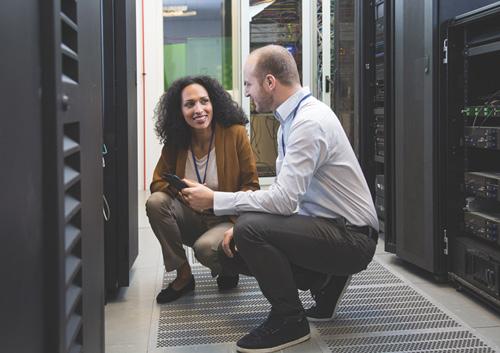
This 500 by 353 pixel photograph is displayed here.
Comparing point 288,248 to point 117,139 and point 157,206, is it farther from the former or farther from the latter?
point 117,139

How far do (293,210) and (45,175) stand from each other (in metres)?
1.47

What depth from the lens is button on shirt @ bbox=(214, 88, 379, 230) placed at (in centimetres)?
207

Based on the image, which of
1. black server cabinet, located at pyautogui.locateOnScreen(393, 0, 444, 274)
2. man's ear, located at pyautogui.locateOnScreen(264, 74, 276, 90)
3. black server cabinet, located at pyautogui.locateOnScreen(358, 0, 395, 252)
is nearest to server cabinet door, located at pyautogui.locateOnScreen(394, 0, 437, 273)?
black server cabinet, located at pyautogui.locateOnScreen(393, 0, 444, 274)

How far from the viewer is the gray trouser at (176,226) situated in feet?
8.59

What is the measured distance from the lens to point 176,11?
6.64m

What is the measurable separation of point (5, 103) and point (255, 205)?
158 centimetres

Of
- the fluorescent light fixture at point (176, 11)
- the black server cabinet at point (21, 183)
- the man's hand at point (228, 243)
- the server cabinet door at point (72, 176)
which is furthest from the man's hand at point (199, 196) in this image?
the fluorescent light fixture at point (176, 11)

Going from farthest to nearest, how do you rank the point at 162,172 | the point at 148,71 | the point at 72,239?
the point at 148,71, the point at 162,172, the point at 72,239

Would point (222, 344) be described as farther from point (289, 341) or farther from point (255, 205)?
point (255, 205)

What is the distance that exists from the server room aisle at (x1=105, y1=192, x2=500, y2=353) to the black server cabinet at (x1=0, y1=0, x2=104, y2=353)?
1.27 meters

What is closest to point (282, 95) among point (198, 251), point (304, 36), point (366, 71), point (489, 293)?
point (198, 251)

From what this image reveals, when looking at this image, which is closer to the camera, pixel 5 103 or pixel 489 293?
pixel 5 103

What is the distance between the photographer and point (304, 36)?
6.36 m

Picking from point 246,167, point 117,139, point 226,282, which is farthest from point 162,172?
point 226,282
